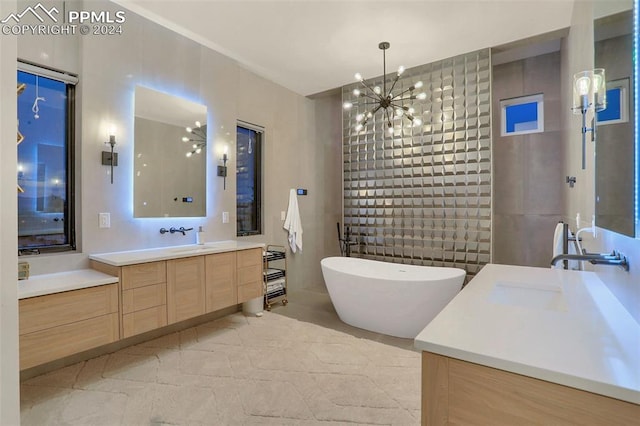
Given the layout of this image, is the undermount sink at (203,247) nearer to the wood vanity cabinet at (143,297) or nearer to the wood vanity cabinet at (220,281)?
the wood vanity cabinet at (220,281)

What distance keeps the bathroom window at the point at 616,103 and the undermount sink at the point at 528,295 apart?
80 centimetres

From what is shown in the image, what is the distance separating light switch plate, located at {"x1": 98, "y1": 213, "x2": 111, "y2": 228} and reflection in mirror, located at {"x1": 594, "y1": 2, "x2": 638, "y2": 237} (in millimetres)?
3442

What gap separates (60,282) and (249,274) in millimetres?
1667

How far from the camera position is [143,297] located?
246cm

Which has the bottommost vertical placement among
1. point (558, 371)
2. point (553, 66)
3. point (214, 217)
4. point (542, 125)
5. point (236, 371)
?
point (236, 371)

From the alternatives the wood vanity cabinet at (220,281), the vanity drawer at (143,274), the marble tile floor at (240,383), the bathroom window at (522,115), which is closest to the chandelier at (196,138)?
the wood vanity cabinet at (220,281)

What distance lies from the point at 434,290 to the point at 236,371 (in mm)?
1925

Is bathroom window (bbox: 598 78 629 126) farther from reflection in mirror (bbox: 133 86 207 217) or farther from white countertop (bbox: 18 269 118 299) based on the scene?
reflection in mirror (bbox: 133 86 207 217)

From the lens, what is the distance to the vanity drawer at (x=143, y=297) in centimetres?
235

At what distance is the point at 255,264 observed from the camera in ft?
11.4

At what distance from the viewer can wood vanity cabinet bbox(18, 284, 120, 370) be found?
1.86 m

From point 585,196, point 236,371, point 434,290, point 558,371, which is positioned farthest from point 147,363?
point 585,196

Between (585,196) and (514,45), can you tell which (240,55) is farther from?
(585,196)

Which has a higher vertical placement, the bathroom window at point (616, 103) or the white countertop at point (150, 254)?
the bathroom window at point (616, 103)
